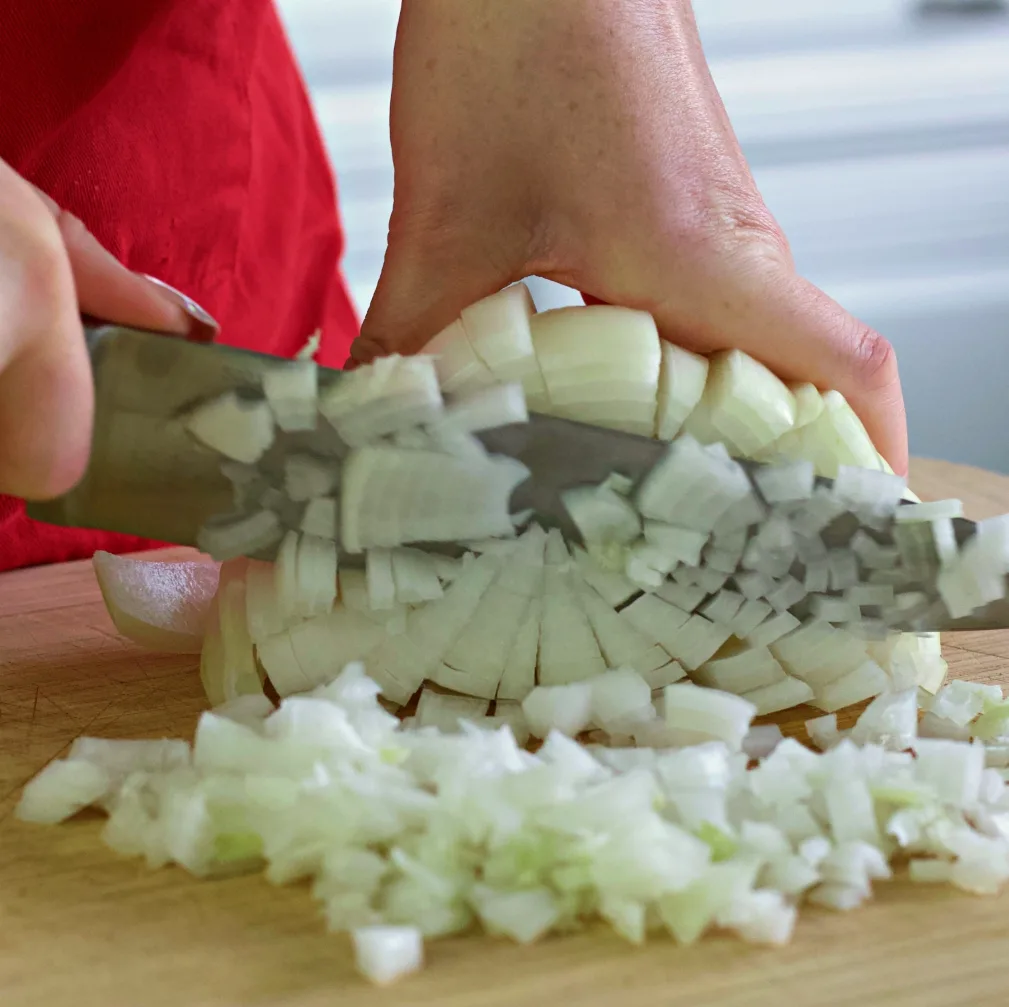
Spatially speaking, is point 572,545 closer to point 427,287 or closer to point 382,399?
point 382,399

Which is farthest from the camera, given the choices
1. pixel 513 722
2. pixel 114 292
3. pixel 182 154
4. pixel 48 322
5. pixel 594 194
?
pixel 182 154

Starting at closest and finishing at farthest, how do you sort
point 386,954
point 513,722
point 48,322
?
point 386,954 → point 48,322 → point 513,722

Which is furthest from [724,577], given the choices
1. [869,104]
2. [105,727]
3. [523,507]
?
[869,104]

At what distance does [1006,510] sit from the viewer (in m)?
1.66

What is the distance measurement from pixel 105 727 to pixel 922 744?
0.69 m

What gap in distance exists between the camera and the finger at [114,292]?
2.92 feet

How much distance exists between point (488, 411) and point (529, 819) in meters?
0.34

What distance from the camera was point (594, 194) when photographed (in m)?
1.14

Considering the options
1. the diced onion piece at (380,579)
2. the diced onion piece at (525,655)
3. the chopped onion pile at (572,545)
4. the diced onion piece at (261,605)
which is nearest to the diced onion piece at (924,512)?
the chopped onion pile at (572,545)

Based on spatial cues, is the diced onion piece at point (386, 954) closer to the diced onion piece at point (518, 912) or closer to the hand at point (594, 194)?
the diced onion piece at point (518, 912)

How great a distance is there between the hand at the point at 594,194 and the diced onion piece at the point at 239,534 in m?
0.30

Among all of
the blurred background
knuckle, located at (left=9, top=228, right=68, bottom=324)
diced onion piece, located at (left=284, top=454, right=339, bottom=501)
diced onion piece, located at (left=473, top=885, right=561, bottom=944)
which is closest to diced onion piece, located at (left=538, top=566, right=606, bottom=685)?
diced onion piece, located at (left=284, top=454, right=339, bottom=501)

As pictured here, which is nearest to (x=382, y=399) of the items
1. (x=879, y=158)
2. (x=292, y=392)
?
(x=292, y=392)

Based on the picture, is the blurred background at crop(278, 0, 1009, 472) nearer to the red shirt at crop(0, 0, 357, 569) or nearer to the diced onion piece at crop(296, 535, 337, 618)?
the red shirt at crop(0, 0, 357, 569)
